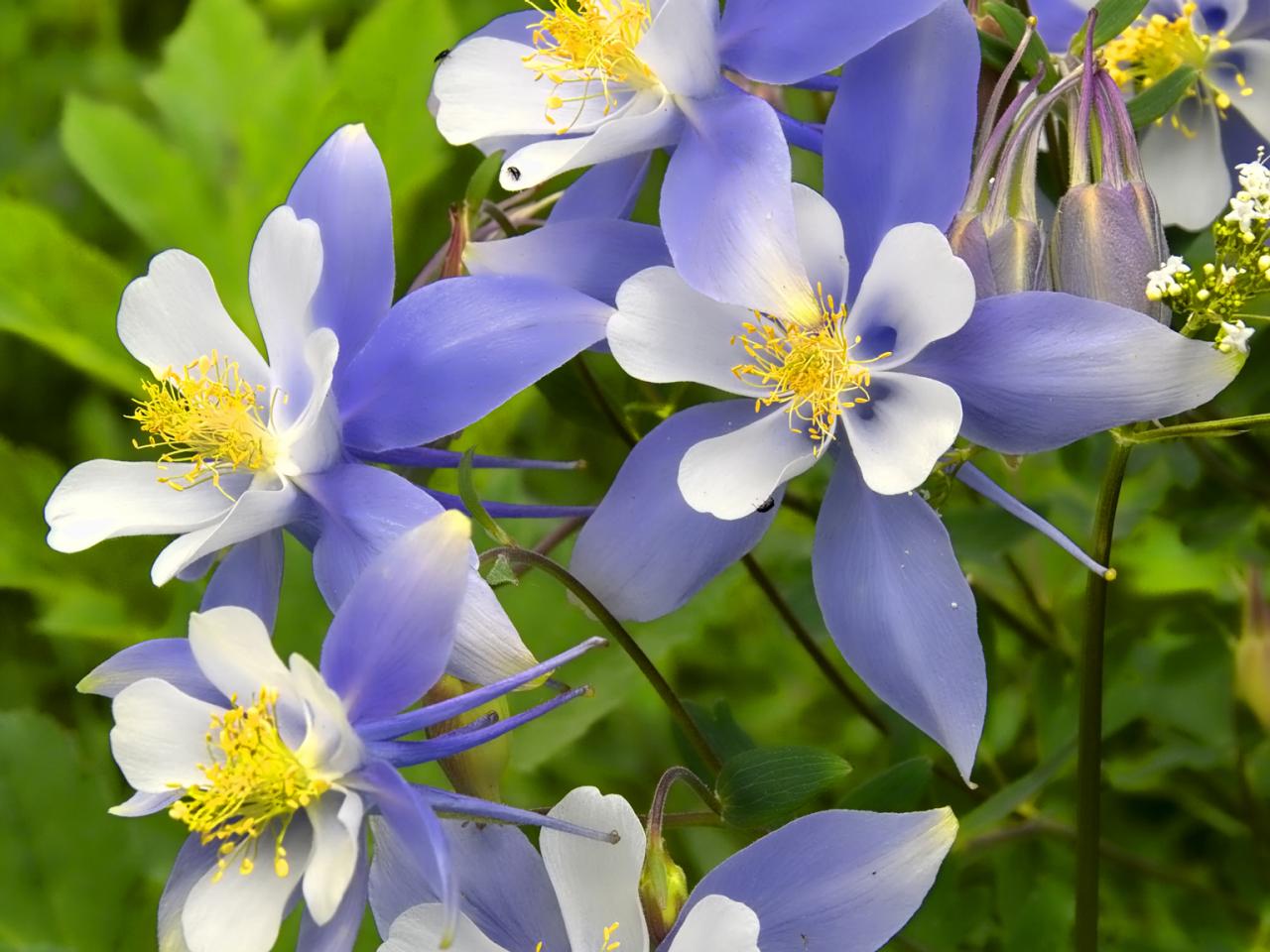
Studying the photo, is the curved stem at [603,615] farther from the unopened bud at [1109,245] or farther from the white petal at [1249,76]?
the white petal at [1249,76]

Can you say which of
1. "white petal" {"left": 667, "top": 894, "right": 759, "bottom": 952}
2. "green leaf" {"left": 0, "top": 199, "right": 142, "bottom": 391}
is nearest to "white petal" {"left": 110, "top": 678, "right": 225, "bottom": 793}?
"white petal" {"left": 667, "top": 894, "right": 759, "bottom": 952}

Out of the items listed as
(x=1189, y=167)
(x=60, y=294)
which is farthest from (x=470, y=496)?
(x=60, y=294)

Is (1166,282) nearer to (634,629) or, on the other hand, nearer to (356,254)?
(356,254)

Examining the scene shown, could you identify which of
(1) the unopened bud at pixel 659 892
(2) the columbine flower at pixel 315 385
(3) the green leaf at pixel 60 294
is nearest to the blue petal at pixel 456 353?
(2) the columbine flower at pixel 315 385

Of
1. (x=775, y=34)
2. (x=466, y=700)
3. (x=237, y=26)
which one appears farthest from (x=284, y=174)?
(x=466, y=700)

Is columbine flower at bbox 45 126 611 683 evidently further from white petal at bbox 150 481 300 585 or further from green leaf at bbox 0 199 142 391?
green leaf at bbox 0 199 142 391

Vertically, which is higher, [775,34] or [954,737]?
[775,34]

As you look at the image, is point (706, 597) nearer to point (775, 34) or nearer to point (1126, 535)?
point (1126, 535)
